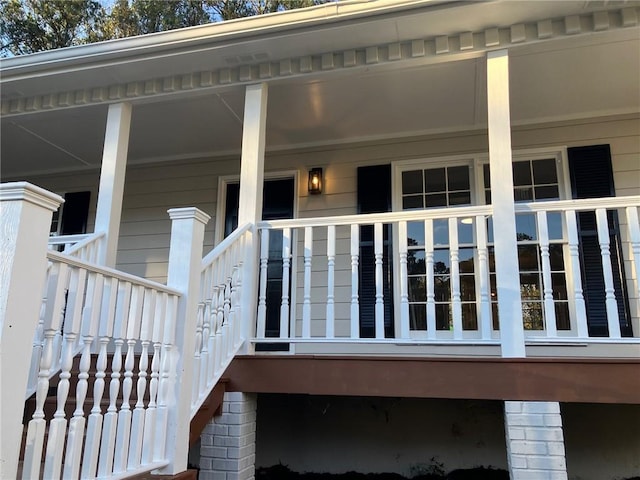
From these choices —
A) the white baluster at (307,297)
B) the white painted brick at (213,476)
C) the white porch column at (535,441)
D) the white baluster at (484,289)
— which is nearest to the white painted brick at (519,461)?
the white porch column at (535,441)

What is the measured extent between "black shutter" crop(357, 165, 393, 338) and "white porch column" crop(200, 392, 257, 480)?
5.26 feet

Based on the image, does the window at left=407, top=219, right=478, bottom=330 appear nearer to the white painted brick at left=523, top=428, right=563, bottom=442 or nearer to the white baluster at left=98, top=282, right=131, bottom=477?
the white painted brick at left=523, top=428, right=563, bottom=442

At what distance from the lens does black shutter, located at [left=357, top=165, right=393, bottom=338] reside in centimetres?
441

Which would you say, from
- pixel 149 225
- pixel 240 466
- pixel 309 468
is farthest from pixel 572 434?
pixel 149 225

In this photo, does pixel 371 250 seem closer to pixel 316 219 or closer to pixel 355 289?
pixel 316 219

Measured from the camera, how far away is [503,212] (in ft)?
9.89

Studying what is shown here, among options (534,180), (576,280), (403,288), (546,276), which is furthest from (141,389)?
(534,180)

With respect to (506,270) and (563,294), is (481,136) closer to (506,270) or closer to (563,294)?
(563,294)

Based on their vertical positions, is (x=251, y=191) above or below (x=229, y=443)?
above

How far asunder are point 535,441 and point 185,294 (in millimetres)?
2010

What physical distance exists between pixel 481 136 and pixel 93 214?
4240 millimetres

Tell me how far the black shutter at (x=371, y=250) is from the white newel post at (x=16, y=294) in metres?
3.24

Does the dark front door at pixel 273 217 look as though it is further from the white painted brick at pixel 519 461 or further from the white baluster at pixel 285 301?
the white painted brick at pixel 519 461

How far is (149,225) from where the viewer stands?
536 centimetres
